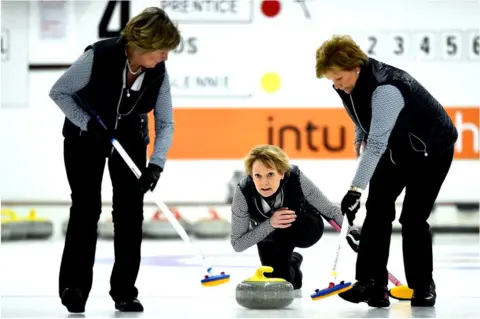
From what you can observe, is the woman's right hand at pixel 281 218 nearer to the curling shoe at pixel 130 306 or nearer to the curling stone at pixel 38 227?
the curling shoe at pixel 130 306

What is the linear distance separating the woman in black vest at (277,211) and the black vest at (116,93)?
0.59 meters

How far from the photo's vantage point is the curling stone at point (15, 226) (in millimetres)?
8609

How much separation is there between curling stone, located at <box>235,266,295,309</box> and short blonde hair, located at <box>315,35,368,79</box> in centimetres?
79

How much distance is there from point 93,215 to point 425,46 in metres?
6.58

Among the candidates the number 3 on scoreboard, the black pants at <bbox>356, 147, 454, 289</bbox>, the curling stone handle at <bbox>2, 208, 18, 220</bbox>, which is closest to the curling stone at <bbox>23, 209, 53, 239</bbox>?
the curling stone handle at <bbox>2, 208, 18, 220</bbox>

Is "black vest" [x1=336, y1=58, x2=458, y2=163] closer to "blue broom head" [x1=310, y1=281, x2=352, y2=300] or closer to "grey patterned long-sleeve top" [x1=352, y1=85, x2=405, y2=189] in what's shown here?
"grey patterned long-sleeve top" [x1=352, y1=85, x2=405, y2=189]

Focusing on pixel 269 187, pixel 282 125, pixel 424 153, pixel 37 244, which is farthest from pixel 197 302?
pixel 282 125

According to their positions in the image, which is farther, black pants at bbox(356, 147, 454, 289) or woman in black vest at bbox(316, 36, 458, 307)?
black pants at bbox(356, 147, 454, 289)

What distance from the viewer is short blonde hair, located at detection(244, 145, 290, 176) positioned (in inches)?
139

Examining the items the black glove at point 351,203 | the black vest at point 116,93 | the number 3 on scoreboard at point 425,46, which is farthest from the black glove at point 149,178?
the number 3 on scoreboard at point 425,46

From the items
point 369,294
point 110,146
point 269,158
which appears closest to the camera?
point 110,146

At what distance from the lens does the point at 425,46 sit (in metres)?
9.12

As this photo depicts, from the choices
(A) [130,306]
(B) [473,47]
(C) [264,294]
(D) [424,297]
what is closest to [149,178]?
(A) [130,306]

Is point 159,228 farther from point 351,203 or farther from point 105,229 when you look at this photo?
point 351,203
